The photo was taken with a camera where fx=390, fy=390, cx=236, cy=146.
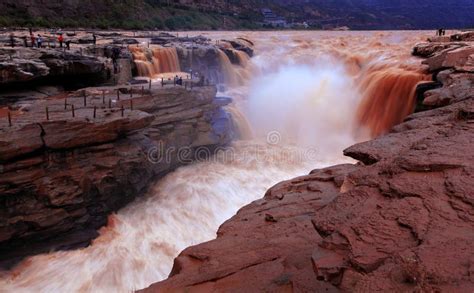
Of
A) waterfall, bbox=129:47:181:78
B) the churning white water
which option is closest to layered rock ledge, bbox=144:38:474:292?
the churning white water

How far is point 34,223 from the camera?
936 centimetres

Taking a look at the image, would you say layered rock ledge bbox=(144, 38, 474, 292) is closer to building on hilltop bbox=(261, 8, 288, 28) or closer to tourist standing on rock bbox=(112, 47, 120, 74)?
tourist standing on rock bbox=(112, 47, 120, 74)

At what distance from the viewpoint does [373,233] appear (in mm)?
3256

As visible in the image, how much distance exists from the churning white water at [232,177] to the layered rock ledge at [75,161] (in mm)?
524

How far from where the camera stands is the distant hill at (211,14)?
41469 mm

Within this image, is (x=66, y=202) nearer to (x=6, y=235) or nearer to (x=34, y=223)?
(x=34, y=223)

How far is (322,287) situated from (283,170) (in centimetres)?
1077

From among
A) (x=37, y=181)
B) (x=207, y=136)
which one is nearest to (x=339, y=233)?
(x=37, y=181)

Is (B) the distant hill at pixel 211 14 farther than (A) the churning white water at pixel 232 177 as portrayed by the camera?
Yes

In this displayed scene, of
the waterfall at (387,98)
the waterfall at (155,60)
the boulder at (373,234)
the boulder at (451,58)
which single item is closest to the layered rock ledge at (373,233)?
the boulder at (373,234)

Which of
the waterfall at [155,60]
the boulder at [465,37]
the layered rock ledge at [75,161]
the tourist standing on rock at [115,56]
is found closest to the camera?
the layered rock ledge at [75,161]

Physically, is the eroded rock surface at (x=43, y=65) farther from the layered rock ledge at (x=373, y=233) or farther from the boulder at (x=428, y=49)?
the boulder at (x=428, y=49)

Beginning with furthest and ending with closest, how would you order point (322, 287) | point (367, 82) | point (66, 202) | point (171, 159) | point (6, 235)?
point (367, 82)
point (171, 159)
point (66, 202)
point (6, 235)
point (322, 287)

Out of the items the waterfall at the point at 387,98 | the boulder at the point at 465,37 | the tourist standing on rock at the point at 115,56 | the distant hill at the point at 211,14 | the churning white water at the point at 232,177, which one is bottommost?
the churning white water at the point at 232,177
